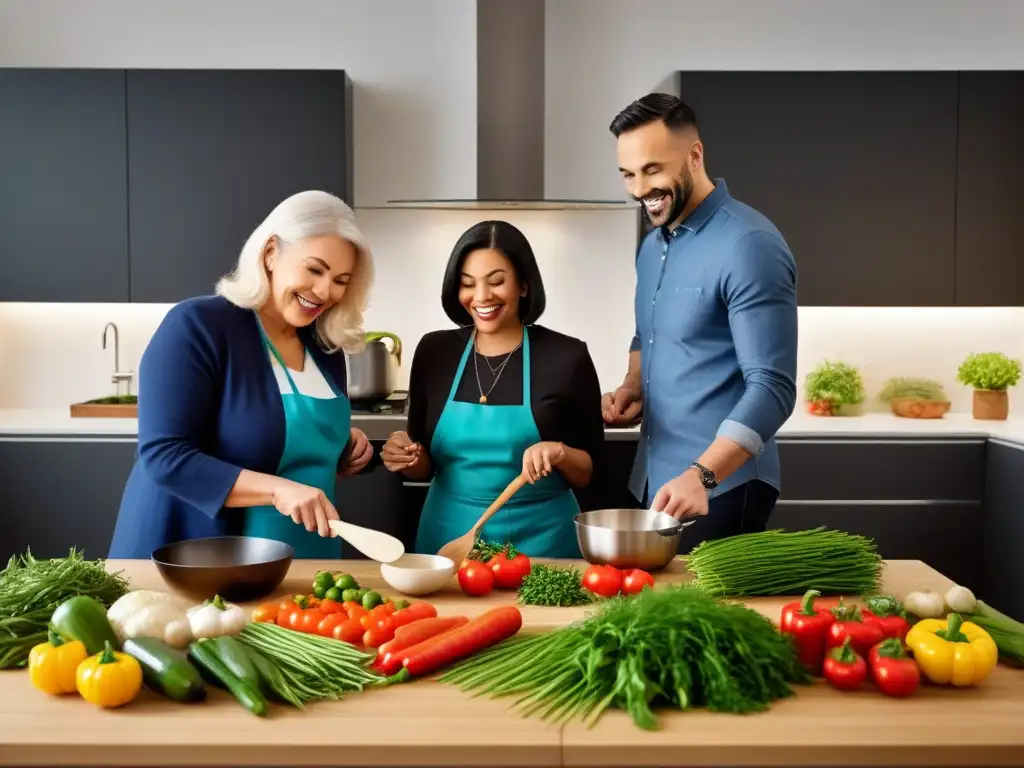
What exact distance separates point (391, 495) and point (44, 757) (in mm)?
2789

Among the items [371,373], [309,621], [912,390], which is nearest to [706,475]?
[309,621]

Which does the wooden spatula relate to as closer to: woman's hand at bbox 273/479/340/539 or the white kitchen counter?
woman's hand at bbox 273/479/340/539

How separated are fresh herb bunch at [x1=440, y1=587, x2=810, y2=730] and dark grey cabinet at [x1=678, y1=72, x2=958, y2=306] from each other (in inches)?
123

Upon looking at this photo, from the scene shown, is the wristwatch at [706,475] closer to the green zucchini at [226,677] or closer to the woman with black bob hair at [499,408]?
the woman with black bob hair at [499,408]

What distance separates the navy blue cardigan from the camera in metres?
2.25

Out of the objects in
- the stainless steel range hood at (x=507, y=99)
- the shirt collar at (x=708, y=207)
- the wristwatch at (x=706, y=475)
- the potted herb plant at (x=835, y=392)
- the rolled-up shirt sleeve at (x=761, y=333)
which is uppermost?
the stainless steel range hood at (x=507, y=99)

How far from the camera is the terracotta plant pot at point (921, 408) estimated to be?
4.62m

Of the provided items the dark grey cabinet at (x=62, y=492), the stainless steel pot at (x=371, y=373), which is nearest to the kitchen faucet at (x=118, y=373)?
the dark grey cabinet at (x=62, y=492)

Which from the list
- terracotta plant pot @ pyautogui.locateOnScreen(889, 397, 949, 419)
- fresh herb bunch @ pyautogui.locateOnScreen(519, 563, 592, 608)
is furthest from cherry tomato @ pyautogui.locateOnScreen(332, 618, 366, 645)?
terracotta plant pot @ pyautogui.locateOnScreen(889, 397, 949, 419)

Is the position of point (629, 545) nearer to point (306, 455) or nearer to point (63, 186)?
point (306, 455)

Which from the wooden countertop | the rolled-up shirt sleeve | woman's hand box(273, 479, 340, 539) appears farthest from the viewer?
the rolled-up shirt sleeve

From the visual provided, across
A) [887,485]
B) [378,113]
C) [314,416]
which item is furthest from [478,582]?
[378,113]

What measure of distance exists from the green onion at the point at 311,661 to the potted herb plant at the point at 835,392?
3.38m

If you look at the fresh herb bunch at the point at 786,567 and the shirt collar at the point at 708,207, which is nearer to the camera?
the fresh herb bunch at the point at 786,567
